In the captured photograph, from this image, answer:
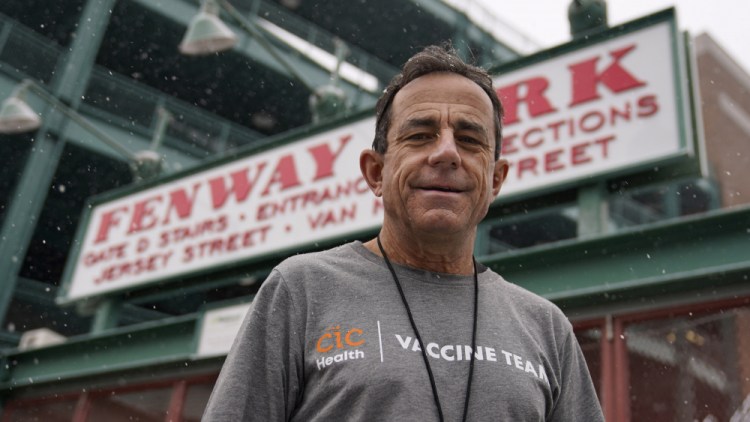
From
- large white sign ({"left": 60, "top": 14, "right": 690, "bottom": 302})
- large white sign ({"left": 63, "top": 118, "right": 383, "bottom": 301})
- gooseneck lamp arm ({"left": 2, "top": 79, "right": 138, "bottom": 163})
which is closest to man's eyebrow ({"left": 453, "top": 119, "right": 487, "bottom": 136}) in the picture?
large white sign ({"left": 60, "top": 14, "right": 690, "bottom": 302})

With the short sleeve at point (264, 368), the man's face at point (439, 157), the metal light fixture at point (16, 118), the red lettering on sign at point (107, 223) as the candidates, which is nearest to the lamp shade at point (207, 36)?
the red lettering on sign at point (107, 223)

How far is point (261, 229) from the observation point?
30.9 ft

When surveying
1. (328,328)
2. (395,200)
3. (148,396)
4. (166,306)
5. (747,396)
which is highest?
(166,306)

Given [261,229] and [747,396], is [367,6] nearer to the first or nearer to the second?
[261,229]

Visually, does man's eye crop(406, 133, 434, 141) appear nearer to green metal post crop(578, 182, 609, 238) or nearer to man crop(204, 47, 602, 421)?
man crop(204, 47, 602, 421)

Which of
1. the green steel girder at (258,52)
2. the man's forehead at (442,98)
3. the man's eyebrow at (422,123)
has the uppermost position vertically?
the green steel girder at (258,52)

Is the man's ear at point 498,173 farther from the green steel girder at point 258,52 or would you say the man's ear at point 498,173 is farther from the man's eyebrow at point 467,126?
the green steel girder at point 258,52

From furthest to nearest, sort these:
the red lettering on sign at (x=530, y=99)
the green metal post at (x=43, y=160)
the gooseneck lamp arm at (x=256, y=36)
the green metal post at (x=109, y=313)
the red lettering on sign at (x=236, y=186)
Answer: the green metal post at (x=43, y=160) → the green metal post at (x=109, y=313) → the red lettering on sign at (x=236, y=186) → the gooseneck lamp arm at (x=256, y=36) → the red lettering on sign at (x=530, y=99)

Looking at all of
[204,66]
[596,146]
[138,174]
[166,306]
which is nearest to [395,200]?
[596,146]

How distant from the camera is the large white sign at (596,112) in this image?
6.57 m

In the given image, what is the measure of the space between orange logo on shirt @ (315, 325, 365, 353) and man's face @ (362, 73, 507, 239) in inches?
12.6

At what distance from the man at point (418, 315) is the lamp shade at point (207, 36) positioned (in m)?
7.93

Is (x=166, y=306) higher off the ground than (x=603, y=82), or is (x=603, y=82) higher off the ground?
(x=166, y=306)

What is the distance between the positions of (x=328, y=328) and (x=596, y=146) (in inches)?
223
